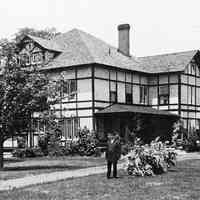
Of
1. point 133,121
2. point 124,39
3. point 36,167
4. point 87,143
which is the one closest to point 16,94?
point 36,167

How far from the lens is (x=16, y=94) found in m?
21.7

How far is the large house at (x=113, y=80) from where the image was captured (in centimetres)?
3359

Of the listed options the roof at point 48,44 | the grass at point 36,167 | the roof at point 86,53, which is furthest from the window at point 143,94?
the grass at point 36,167

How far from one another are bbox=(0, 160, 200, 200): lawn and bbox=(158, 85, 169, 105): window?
21.5m

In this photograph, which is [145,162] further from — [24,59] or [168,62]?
[168,62]

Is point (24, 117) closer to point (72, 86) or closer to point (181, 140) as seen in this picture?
point (72, 86)

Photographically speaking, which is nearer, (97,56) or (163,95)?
(97,56)

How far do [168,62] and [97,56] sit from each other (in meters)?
7.99

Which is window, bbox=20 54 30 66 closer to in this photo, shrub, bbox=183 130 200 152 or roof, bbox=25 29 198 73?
roof, bbox=25 29 198 73

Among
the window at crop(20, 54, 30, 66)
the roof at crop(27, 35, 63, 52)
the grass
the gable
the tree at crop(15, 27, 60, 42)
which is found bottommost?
the grass

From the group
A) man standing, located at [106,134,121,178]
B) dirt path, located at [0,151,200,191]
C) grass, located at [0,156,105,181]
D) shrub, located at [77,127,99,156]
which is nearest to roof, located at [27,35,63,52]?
shrub, located at [77,127,99,156]

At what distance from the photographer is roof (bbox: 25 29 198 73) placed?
114 feet

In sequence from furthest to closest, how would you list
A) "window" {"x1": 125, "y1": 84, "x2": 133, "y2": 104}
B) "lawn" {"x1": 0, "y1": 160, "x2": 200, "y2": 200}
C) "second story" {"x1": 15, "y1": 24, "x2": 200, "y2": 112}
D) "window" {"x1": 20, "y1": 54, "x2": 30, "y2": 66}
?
"window" {"x1": 125, "y1": 84, "x2": 133, "y2": 104} → "second story" {"x1": 15, "y1": 24, "x2": 200, "y2": 112} → "window" {"x1": 20, "y1": 54, "x2": 30, "y2": 66} → "lawn" {"x1": 0, "y1": 160, "x2": 200, "y2": 200}

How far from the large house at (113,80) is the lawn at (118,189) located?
1570 centimetres
